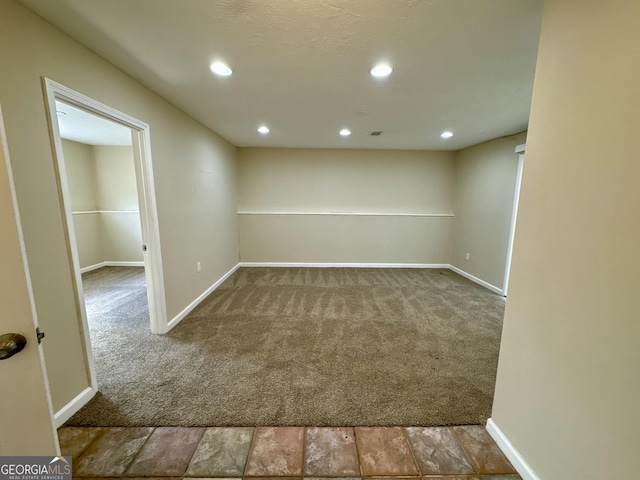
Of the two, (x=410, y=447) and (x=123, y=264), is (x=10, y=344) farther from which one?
(x=123, y=264)

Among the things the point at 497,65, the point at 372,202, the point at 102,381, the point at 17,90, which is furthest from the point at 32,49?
the point at 372,202

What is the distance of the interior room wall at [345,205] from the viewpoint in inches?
193

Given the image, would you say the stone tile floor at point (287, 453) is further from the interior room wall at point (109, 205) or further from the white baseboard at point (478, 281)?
the interior room wall at point (109, 205)

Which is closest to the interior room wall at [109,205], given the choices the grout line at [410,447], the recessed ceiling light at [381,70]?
the recessed ceiling light at [381,70]

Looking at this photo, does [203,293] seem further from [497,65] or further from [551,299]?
[497,65]

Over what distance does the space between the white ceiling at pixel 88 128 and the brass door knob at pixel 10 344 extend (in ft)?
9.16

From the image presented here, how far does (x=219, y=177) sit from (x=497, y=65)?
3624mm

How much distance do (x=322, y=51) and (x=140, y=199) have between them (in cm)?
201

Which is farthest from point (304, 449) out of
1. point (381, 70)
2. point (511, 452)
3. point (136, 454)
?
point (381, 70)

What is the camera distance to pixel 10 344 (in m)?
0.71

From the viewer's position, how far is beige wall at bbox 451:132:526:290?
11.9ft

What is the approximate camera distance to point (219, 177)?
154 inches

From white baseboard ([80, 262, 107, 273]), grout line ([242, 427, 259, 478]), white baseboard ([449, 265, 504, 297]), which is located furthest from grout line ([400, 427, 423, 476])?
white baseboard ([80, 262, 107, 273])

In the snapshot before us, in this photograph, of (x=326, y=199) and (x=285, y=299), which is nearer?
(x=285, y=299)
